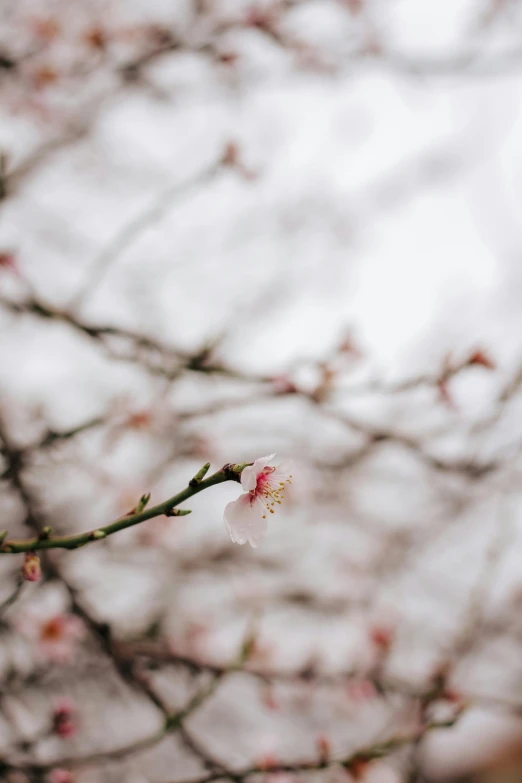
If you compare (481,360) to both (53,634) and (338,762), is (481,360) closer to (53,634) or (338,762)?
(338,762)

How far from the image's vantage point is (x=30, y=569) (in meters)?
0.90

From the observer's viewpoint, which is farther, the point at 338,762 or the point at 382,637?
the point at 382,637

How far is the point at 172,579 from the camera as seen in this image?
12.5ft

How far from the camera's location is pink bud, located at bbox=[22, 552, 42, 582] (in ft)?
2.93

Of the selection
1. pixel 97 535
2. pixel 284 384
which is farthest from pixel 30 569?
pixel 284 384

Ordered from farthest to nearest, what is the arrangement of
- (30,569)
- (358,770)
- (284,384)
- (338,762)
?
1. (284,384)
2. (358,770)
3. (338,762)
4. (30,569)

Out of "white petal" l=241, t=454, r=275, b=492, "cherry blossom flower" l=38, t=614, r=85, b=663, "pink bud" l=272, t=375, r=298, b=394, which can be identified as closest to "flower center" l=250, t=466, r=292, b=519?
"white petal" l=241, t=454, r=275, b=492

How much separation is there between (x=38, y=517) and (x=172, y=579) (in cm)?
224

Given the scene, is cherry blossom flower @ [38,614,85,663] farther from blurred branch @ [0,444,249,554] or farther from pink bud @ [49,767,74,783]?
blurred branch @ [0,444,249,554]

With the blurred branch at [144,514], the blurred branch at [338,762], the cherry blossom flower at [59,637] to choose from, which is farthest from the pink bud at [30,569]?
the cherry blossom flower at [59,637]

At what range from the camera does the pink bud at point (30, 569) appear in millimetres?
894

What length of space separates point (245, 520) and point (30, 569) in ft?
1.14

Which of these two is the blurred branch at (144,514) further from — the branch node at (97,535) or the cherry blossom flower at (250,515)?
the cherry blossom flower at (250,515)

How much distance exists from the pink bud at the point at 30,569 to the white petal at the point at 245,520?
0.99ft
